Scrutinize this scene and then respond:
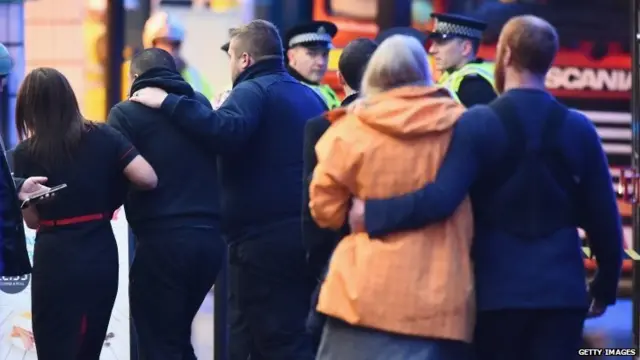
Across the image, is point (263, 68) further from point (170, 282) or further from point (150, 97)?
point (170, 282)

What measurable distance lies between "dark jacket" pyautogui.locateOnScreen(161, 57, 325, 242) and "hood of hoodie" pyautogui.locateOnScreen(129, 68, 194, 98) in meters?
0.19

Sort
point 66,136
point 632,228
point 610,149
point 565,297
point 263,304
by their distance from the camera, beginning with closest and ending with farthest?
1. point 565,297
2. point 66,136
3. point 263,304
4. point 632,228
5. point 610,149

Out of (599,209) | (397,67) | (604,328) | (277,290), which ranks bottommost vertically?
(604,328)

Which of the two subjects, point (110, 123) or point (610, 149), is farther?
point (610, 149)

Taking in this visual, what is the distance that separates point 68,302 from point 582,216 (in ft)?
6.36

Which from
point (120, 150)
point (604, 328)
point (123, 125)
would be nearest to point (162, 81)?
point (123, 125)

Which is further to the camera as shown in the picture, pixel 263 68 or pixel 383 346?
pixel 263 68

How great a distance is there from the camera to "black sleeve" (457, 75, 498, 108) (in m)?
4.85

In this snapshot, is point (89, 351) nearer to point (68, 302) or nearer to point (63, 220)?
point (68, 302)

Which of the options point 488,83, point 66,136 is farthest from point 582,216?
point 66,136

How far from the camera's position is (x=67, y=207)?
4.26m

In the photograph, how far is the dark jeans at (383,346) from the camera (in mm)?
3330

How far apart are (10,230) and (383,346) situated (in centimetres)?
159

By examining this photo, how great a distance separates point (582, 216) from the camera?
347cm
